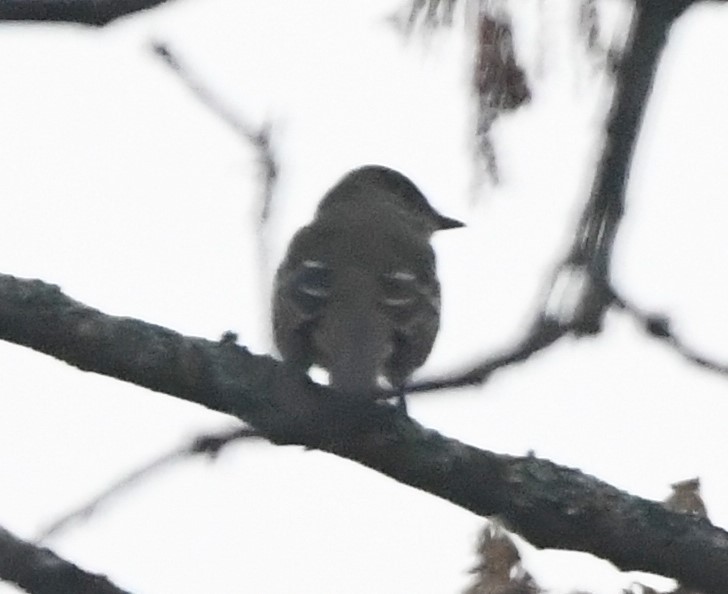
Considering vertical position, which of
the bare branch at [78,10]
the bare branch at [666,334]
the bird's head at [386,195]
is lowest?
the bird's head at [386,195]

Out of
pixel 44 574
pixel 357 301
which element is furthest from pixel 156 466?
pixel 357 301

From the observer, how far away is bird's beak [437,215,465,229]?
6.73m

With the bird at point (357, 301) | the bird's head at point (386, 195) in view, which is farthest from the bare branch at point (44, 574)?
the bird's head at point (386, 195)

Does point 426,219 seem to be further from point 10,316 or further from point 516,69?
point 10,316

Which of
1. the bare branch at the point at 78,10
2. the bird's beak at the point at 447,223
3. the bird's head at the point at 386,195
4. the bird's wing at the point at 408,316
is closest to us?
the bare branch at the point at 78,10

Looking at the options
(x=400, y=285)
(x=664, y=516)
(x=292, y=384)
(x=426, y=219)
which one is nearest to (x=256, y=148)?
(x=292, y=384)

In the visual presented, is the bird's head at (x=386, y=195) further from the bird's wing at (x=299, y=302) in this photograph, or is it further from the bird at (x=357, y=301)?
the bird's wing at (x=299, y=302)

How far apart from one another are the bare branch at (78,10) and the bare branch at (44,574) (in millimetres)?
887

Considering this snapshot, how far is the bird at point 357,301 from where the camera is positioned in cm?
475

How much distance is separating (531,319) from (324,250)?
301 cm

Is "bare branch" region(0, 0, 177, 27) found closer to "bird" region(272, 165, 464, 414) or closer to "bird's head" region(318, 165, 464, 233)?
"bird" region(272, 165, 464, 414)

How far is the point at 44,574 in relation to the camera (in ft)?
7.97

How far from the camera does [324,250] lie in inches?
213

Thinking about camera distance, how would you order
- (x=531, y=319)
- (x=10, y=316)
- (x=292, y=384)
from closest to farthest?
1. (x=531, y=319)
2. (x=10, y=316)
3. (x=292, y=384)
